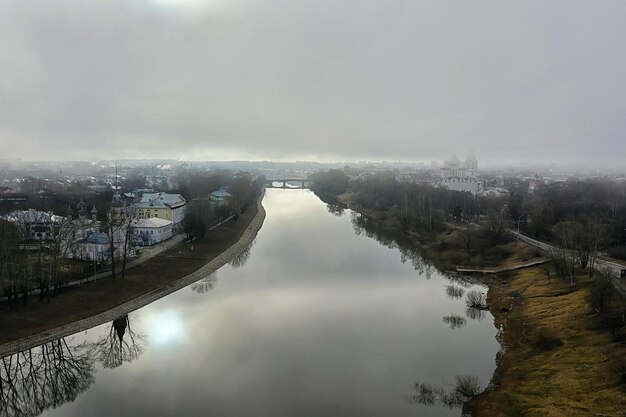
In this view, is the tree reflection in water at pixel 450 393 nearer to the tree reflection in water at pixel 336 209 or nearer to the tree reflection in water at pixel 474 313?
the tree reflection in water at pixel 474 313

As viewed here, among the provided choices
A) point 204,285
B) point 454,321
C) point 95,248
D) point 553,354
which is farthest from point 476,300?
point 95,248

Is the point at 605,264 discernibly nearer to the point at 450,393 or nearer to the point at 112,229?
the point at 450,393

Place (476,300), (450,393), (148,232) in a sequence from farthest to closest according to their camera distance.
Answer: (148,232)
(476,300)
(450,393)

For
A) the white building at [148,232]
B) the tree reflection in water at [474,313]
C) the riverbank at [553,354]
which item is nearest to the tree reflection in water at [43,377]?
the riverbank at [553,354]

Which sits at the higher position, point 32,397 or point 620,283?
point 620,283

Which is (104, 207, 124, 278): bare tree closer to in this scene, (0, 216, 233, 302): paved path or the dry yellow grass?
(0, 216, 233, 302): paved path

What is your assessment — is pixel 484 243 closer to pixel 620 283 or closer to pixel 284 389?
pixel 620 283

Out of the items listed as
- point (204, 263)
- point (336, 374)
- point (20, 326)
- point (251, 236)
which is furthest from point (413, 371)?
point (251, 236)
